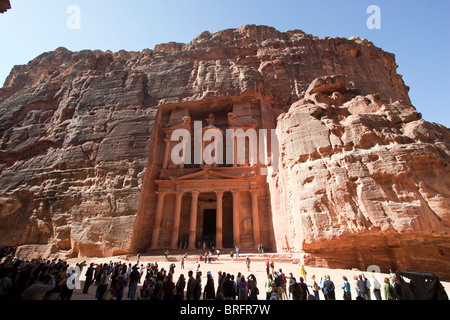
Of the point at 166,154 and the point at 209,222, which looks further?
the point at 209,222

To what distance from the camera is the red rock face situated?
36.2 feet

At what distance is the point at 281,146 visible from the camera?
53.8ft

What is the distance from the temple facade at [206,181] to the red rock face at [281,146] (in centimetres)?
142

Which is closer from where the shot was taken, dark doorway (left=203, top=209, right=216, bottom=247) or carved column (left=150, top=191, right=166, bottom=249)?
carved column (left=150, top=191, right=166, bottom=249)

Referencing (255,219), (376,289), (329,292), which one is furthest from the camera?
(255,219)

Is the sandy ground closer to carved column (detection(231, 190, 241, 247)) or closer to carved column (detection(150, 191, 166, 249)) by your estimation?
carved column (detection(150, 191, 166, 249))

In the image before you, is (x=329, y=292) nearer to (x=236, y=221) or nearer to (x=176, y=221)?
(x=236, y=221)

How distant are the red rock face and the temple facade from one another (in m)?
1.42

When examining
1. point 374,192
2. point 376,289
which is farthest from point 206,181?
point 376,289

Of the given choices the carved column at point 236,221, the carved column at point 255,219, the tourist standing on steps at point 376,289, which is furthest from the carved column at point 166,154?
the tourist standing on steps at point 376,289

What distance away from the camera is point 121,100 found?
83.1 ft

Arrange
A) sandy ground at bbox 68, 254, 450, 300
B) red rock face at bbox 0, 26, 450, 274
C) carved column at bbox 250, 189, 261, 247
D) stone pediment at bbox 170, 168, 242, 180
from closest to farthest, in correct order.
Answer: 1. sandy ground at bbox 68, 254, 450, 300
2. red rock face at bbox 0, 26, 450, 274
3. carved column at bbox 250, 189, 261, 247
4. stone pediment at bbox 170, 168, 242, 180

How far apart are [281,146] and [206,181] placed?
29.6 feet

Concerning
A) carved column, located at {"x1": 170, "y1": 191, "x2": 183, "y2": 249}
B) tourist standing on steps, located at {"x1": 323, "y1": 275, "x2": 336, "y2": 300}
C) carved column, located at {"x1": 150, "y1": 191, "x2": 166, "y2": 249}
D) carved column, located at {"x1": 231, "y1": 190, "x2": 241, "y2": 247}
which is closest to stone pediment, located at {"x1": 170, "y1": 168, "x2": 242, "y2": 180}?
carved column, located at {"x1": 170, "y1": 191, "x2": 183, "y2": 249}
